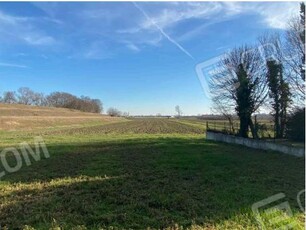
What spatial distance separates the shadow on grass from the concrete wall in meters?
1.33

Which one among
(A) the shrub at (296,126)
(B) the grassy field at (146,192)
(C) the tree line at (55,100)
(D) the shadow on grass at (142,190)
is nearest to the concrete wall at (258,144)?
(D) the shadow on grass at (142,190)

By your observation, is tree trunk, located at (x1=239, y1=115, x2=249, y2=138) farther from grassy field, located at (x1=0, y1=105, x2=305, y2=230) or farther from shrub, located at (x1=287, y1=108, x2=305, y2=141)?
grassy field, located at (x1=0, y1=105, x2=305, y2=230)

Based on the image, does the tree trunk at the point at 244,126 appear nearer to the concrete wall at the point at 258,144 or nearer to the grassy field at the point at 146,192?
the concrete wall at the point at 258,144

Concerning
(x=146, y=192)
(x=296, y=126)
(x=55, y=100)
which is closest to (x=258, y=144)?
(x=296, y=126)

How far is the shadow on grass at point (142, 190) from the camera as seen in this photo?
5609 millimetres

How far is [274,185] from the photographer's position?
316 inches

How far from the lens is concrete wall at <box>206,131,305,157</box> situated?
13.5 metres

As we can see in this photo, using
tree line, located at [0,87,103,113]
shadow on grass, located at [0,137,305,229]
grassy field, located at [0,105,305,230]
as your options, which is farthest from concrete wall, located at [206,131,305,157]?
tree line, located at [0,87,103,113]

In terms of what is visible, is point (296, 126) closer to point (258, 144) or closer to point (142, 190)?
point (258, 144)

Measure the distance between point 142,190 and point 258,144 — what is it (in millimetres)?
11362

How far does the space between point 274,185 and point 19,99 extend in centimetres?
13405

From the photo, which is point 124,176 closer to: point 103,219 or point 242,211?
point 103,219

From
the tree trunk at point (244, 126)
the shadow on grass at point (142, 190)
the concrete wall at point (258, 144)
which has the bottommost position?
the shadow on grass at point (142, 190)

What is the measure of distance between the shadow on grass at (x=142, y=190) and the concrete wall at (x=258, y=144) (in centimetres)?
133
